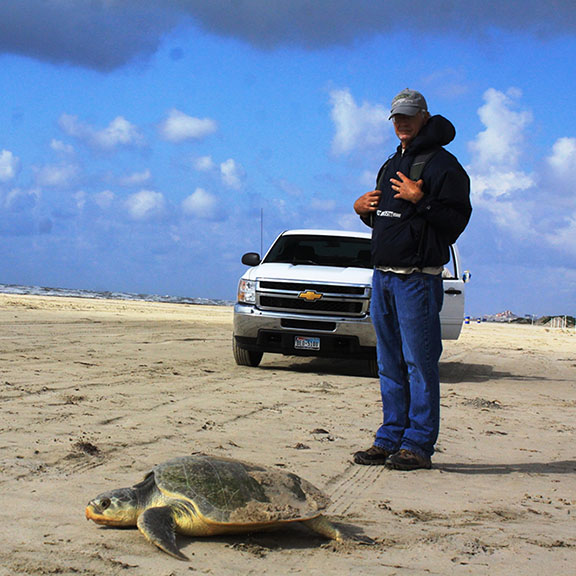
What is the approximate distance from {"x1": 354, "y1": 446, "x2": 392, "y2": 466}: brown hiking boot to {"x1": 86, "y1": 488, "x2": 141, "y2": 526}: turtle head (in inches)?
80.2

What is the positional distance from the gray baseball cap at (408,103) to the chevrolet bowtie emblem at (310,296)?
492 centimetres

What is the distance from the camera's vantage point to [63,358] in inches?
377

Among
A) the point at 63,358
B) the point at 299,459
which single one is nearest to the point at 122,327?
A: the point at 63,358

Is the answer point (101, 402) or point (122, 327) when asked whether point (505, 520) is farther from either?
point (122, 327)

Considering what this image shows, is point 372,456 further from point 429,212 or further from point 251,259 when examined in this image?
point 251,259

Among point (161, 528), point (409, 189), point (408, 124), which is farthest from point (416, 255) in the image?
point (161, 528)

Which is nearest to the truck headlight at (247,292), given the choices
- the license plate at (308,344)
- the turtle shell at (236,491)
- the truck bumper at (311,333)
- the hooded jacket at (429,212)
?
the truck bumper at (311,333)

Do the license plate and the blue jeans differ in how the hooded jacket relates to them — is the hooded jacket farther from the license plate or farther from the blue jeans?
the license plate

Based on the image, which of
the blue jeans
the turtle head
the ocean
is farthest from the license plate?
the ocean

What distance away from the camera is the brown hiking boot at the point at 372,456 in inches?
195

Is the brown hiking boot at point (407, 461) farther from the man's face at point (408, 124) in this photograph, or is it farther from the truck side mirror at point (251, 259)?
the truck side mirror at point (251, 259)

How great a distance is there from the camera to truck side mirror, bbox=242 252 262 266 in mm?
10430

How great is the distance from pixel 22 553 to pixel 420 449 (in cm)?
274

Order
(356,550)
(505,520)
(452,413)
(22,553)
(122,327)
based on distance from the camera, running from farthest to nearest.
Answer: (122,327)
(452,413)
(505,520)
(356,550)
(22,553)
